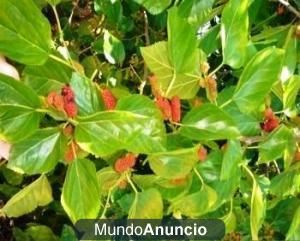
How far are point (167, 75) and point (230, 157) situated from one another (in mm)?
114

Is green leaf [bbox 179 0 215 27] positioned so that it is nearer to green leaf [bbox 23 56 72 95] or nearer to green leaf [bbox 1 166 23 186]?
green leaf [bbox 23 56 72 95]

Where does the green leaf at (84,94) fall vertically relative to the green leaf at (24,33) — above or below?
below

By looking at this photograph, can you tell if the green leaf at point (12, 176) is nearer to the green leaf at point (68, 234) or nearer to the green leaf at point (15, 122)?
the green leaf at point (68, 234)

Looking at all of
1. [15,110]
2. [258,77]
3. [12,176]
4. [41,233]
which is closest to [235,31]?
[258,77]

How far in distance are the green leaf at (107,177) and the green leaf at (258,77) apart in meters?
0.16

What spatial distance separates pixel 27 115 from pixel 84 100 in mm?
55

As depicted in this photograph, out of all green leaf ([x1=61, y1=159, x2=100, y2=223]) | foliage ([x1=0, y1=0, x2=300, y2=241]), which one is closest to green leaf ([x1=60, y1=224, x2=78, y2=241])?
foliage ([x1=0, y1=0, x2=300, y2=241])

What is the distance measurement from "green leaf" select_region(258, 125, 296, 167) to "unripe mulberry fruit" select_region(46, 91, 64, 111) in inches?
10.6

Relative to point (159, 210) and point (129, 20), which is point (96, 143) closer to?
point (159, 210)

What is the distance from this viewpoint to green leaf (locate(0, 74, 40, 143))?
1.67ft

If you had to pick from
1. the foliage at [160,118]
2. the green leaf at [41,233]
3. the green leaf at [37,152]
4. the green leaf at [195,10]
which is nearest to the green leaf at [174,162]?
the foliage at [160,118]

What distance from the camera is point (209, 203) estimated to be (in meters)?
0.66

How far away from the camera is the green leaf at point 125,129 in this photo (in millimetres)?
500

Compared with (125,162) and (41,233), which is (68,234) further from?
(125,162)
